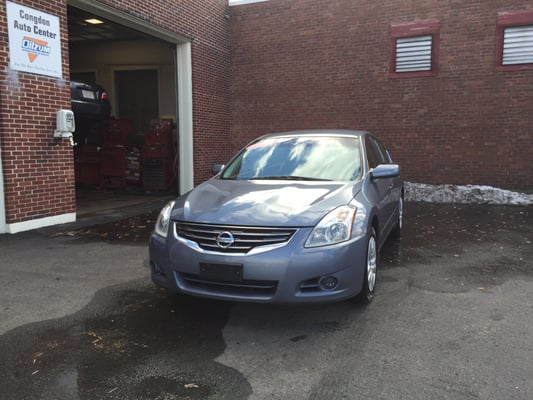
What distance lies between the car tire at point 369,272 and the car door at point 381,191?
0.37 meters

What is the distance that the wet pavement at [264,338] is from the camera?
256 cm

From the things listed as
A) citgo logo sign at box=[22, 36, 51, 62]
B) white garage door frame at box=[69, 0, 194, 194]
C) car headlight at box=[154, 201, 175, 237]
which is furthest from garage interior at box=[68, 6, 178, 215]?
car headlight at box=[154, 201, 175, 237]

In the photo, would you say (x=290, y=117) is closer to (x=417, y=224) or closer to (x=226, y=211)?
(x=417, y=224)

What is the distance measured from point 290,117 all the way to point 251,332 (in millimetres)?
9631

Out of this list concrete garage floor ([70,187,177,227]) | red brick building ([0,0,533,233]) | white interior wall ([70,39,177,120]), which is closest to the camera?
concrete garage floor ([70,187,177,227])

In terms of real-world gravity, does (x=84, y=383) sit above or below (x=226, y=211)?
below

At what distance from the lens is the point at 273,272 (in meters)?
3.07

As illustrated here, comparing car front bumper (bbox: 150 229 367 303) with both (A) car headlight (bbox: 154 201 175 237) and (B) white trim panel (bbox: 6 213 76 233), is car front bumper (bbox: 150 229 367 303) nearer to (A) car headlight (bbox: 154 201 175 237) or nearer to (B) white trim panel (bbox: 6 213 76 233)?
(A) car headlight (bbox: 154 201 175 237)

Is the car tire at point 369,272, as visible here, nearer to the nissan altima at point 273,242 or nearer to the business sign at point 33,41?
the nissan altima at point 273,242

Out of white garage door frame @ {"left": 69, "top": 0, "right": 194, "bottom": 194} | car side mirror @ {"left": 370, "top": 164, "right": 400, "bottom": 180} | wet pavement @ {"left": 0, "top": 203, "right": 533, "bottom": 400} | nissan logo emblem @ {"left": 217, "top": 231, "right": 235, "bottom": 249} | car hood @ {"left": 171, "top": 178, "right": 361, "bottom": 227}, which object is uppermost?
white garage door frame @ {"left": 69, "top": 0, "right": 194, "bottom": 194}

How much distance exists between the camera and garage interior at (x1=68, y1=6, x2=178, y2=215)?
11469 mm

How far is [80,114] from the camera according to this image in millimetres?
9758

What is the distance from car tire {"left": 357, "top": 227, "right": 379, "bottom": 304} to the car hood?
43 cm

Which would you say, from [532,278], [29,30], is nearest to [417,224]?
[532,278]
